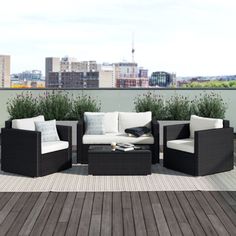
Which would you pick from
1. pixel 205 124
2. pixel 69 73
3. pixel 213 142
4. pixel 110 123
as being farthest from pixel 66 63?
pixel 213 142

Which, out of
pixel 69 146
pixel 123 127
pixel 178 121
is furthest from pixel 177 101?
pixel 69 146

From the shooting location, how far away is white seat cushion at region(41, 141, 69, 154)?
5715 mm

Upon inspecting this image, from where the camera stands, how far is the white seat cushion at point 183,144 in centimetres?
581

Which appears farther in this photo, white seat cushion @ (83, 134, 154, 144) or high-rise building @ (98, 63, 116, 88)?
high-rise building @ (98, 63, 116, 88)

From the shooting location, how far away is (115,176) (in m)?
5.76

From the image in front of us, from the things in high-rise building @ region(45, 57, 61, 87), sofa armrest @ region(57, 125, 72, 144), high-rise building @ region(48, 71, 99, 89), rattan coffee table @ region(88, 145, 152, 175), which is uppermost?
high-rise building @ region(45, 57, 61, 87)

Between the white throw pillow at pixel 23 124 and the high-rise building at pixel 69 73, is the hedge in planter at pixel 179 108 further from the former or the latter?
the white throw pillow at pixel 23 124

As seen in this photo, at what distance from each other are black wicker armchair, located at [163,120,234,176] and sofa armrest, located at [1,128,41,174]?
1855 millimetres

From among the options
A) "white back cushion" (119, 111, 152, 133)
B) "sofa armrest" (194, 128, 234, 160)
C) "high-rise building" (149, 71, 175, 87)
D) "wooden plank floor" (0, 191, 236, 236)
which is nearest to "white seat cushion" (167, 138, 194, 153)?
"sofa armrest" (194, 128, 234, 160)

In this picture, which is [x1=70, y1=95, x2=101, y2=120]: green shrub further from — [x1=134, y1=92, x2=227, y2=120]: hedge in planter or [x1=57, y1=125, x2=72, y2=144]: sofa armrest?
[x1=57, y1=125, x2=72, y2=144]: sofa armrest

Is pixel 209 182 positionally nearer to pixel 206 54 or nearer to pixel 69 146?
pixel 69 146

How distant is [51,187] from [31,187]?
237 mm

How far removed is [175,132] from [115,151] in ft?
3.57

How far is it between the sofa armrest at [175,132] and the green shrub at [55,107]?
2861 mm
